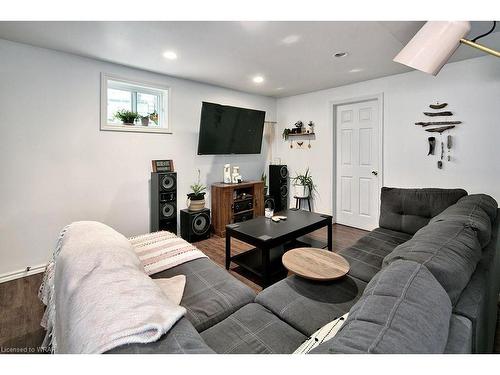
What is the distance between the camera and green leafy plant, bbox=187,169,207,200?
361cm

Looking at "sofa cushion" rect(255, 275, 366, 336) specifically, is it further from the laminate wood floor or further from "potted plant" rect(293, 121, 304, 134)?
"potted plant" rect(293, 121, 304, 134)

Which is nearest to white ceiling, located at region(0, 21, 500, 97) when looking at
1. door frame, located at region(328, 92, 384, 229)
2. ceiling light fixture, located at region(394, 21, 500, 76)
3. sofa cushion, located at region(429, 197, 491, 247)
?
door frame, located at region(328, 92, 384, 229)

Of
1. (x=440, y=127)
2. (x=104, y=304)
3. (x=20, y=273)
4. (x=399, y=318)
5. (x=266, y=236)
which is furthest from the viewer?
(x=440, y=127)

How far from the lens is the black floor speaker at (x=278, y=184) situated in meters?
Answer: 4.82

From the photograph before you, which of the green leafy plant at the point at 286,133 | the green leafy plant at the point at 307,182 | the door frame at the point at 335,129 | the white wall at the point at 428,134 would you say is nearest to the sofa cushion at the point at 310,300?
the white wall at the point at 428,134

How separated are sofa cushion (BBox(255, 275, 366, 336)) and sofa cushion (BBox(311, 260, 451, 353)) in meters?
0.54

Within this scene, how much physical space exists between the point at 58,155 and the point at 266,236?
2470mm

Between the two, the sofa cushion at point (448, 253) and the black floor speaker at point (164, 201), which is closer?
the sofa cushion at point (448, 253)

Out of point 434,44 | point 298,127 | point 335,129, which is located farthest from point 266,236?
point 298,127

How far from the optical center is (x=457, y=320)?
808mm

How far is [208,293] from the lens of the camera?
150cm

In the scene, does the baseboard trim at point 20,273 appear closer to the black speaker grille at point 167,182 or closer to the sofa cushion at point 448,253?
the black speaker grille at point 167,182

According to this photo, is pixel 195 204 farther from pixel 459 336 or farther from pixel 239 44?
pixel 459 336
